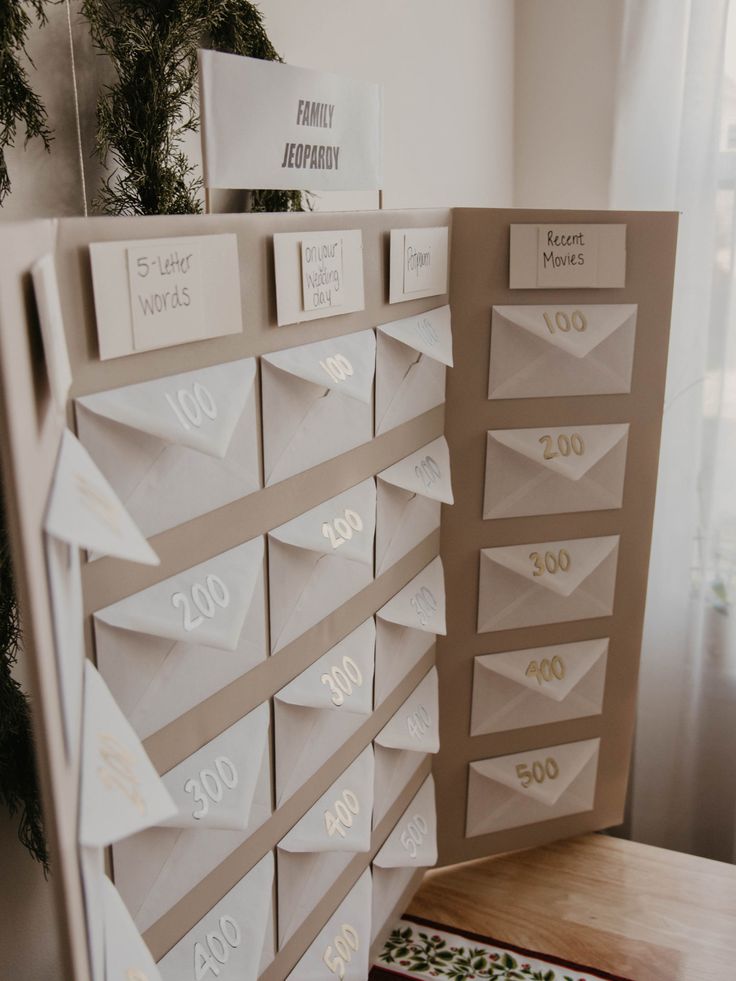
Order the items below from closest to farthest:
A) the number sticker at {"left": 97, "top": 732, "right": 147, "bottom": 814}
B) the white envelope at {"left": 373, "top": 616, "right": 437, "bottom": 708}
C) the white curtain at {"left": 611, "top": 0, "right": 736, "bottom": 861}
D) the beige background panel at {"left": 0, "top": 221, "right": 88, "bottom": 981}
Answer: the beige background panel at {"left": 0, "top": 221, "right": 88, "bottom": 981} → the number sticker at {"left": 97, "top": 732, "right": 147, "bottom": 814} → the white envelope at {"left": 373, "top": 616, "right": 437, "bottom": 708} → the white curtain at {"left": 611, "top": 0, "right": 736, "bottom": 861}

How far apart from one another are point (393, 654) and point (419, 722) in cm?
15

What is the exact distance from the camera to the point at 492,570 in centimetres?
151

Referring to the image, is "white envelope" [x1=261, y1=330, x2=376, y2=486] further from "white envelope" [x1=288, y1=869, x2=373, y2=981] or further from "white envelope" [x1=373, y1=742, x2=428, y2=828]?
"white envelope" [x1=288, y1=869, x2=373, y2=981]

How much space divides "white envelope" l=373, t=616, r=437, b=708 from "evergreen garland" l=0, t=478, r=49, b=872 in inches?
19.0

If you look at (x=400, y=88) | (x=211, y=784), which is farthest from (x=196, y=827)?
(x=400, y=88)

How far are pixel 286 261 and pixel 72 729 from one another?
0.56m

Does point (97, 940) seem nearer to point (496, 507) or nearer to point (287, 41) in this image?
point (496, 507)

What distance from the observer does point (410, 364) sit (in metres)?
1.28

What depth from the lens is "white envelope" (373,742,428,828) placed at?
1.35 m

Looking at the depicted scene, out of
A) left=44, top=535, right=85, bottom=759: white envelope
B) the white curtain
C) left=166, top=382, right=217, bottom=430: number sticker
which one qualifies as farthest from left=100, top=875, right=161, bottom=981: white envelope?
the white curtain

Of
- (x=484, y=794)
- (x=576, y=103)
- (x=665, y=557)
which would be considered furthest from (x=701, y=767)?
(x=576, y=103)

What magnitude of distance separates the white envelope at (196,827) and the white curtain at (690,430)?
4.46 feet

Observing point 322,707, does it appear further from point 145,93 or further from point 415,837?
point 145,93

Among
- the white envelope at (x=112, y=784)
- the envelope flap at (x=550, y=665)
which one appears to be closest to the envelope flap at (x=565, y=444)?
the envelope flap at (x=550, y=665)
